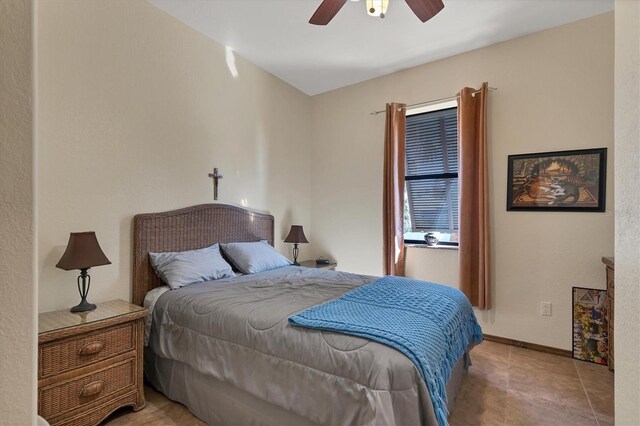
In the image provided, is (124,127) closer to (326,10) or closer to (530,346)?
(326,10)

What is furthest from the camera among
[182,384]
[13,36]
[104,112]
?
[104,112]

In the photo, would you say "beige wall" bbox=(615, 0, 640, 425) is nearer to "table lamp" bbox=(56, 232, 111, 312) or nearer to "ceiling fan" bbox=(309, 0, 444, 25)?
"ceiling fan" bbox=(309, 0, 444, 25)

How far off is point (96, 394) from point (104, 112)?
76.0 inches

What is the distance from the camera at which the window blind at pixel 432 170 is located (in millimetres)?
3492

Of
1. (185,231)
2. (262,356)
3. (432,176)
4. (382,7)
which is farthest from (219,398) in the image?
(432,176)

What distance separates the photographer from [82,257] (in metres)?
1.92

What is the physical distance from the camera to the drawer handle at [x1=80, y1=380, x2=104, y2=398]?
1.74 m

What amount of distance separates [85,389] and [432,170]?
364 centimetres

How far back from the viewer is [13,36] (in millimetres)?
586

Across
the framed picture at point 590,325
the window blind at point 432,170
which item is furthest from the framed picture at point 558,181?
the framed picture at point 590,325

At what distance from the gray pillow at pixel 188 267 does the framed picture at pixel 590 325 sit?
3135 mm

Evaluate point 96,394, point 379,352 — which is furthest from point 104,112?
point 379,352

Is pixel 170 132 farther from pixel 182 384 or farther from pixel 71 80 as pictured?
pixel 182 384

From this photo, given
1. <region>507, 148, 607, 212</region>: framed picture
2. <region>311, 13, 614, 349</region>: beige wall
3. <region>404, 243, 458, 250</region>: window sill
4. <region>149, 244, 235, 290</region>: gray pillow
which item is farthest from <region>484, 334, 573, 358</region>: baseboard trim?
<region>149, 244, 235, 290</region>: gray pillow
